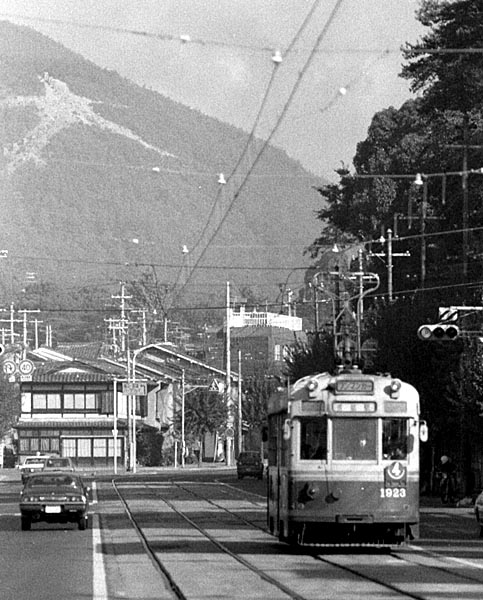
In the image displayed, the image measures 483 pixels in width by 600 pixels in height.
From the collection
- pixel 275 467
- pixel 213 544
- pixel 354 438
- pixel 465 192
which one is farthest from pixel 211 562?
pixel 465 192

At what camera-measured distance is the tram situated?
29531mm

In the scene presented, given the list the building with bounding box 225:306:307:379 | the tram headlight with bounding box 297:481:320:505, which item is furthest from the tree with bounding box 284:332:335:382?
the building with bounding box 225:306:307:379

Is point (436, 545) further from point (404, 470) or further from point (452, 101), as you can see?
A: point (452, 101)

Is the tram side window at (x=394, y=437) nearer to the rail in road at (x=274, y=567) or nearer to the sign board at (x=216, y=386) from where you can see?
the rail in road at (x=274, y=567)

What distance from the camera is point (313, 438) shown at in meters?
29.9

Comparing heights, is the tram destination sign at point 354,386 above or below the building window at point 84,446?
above

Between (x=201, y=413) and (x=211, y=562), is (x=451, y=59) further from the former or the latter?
(x=201, y=413)

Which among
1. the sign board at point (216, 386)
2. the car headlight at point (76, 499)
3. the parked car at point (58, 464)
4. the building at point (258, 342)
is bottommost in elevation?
the parked car at point (58, 464)

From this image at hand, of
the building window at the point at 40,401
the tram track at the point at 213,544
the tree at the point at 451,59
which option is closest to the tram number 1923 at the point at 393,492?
the tram track at the point at 213,544

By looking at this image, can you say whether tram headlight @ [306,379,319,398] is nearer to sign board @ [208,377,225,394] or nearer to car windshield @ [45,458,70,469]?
car windshield @ [45,458,70,469]

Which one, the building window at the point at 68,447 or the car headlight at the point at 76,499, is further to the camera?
the building window at the point at 68,447

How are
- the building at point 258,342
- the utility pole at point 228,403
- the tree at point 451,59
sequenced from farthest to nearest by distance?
the building at point 258,342, the utility pole at point 228,403, the tree at point 451,59

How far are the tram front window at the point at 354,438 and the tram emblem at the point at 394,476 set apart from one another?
35cm

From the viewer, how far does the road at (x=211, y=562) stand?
22.7 m
